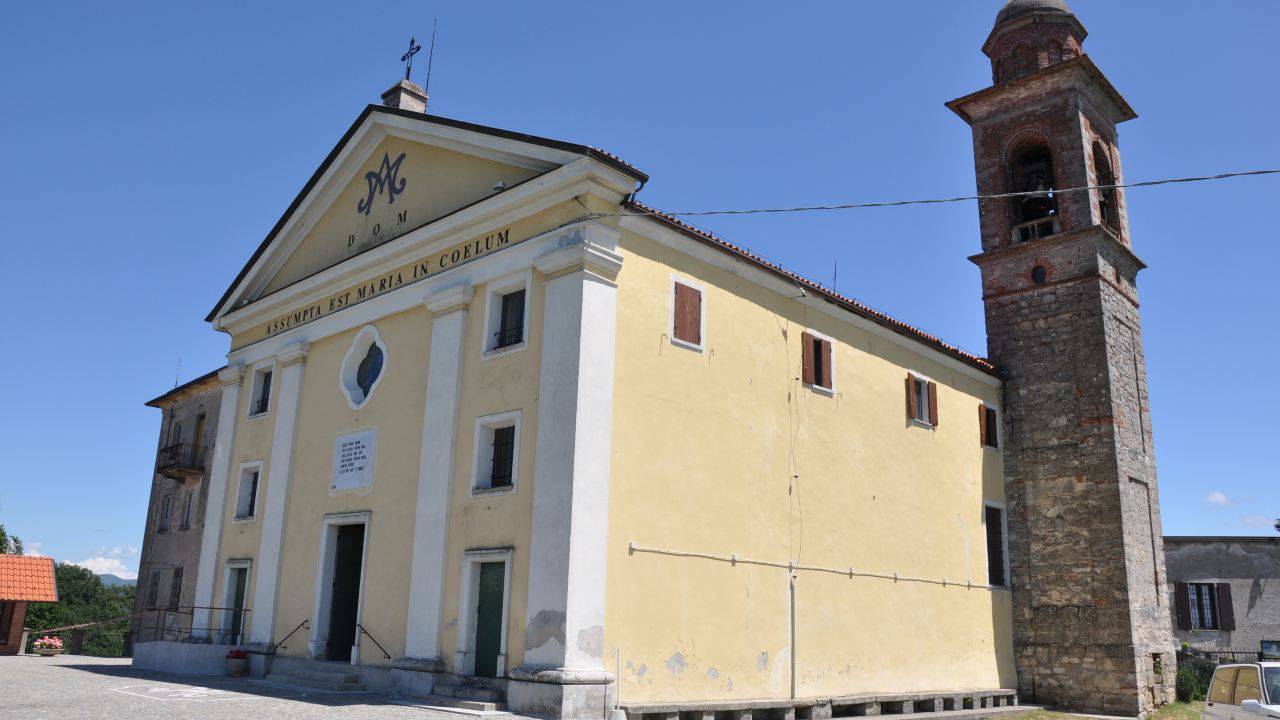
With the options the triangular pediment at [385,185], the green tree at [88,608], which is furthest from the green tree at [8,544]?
the triangular pediment at [385,185]

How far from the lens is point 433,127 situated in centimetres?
1595

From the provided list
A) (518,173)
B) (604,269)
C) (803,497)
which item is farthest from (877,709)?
(518,173)

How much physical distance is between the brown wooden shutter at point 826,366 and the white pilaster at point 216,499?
38.7 ft

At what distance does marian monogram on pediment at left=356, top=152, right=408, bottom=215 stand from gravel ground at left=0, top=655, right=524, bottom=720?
8410mm

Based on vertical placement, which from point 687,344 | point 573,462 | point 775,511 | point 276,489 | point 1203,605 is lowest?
point 1203,605

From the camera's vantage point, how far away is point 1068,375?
20.3m

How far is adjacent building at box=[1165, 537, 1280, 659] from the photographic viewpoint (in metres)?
27.2

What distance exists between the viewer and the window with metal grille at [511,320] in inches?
546

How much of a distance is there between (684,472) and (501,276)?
393cm

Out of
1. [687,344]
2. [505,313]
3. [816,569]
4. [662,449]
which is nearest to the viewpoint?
[662,449]

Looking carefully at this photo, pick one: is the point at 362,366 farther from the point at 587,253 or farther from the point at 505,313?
the point at 587,253

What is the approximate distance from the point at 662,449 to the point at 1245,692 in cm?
750

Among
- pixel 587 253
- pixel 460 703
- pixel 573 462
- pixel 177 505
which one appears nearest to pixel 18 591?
pixel 177 505

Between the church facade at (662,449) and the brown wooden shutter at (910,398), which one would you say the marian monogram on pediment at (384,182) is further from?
the brown wooden shutter at (910,398)
